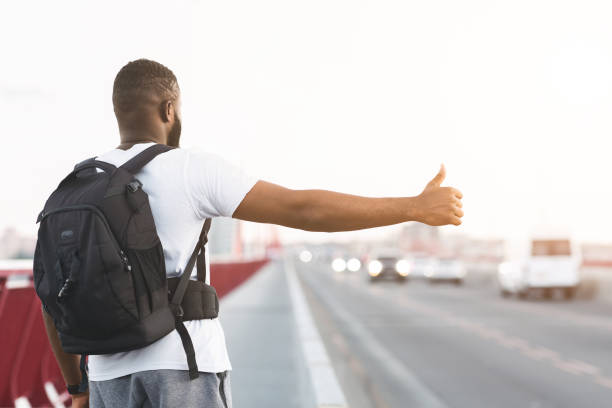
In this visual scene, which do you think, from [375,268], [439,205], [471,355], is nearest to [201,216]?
[439,205]

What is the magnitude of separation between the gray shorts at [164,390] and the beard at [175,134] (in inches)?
26.5

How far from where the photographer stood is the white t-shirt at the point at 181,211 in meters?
2.21

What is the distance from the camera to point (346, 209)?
2.27 m

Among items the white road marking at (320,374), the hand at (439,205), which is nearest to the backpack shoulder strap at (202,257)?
the hand at (439,205)

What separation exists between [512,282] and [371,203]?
29.3 metres

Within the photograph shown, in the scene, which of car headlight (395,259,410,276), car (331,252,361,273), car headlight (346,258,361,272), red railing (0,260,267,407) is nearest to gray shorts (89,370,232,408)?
red railing (0,260,267,407)

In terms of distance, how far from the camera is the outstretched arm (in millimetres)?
2246

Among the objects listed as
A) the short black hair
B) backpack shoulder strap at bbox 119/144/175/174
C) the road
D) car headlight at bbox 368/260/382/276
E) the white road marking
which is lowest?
the road

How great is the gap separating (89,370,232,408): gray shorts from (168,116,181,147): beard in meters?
0.67

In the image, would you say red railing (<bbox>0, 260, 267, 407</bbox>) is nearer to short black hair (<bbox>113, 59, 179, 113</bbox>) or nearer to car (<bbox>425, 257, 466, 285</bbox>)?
short black hair (<bbox>113, 59, 179, 113</bbox>)

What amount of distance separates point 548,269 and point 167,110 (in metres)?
27.8

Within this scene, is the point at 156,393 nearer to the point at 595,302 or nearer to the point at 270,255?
the point at 595,302

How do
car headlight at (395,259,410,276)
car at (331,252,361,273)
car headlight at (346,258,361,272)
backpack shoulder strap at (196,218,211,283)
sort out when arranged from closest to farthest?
backpack shoulder strap at (196,218,211,283) < car headlight at (395,259,410,276) < car at (331,252,361,273) < car headlight at (346,258,361,272)

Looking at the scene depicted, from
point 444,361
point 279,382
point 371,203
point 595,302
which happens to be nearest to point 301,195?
point 371,203
